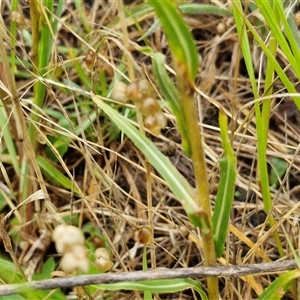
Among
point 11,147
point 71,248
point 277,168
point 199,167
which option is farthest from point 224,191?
point 11,147

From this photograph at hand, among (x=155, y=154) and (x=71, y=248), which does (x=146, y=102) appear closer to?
(x=155, y=154)

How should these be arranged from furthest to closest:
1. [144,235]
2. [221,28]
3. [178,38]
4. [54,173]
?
[221,28] → [54,173] → [144,235] → [178,38]

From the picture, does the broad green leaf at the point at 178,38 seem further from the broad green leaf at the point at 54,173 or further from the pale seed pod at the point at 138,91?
the broad green leaf at the point at 54,173

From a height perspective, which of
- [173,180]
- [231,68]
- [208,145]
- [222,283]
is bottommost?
[222,283]

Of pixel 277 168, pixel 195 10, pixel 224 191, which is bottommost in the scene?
pixel 277 168

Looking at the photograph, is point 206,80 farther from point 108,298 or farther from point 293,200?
point 108,298

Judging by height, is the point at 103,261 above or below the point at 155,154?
below

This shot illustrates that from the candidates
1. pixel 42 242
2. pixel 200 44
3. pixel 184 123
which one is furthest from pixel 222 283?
pixel 200 44
